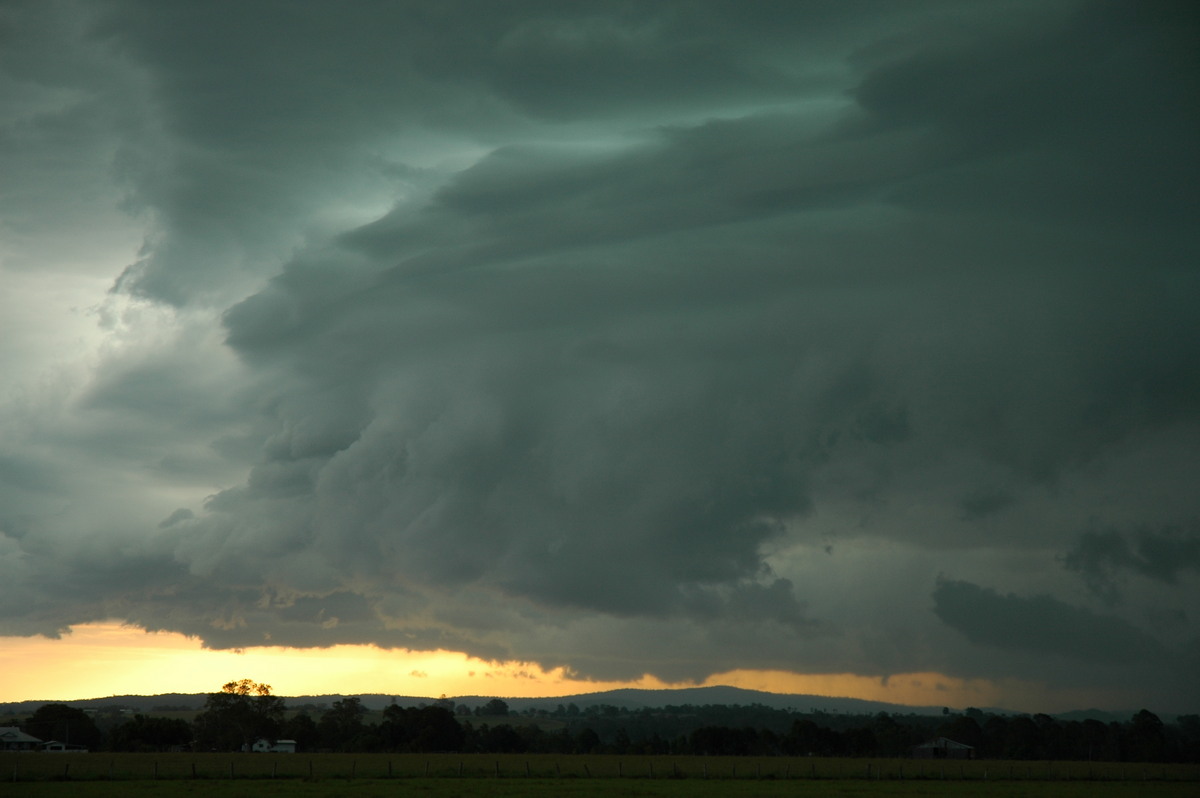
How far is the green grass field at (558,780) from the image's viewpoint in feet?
255

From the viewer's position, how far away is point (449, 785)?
83812 millimetres

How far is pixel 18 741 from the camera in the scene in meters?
195

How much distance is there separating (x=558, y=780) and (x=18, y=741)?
15071 centimetres

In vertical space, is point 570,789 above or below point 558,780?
above

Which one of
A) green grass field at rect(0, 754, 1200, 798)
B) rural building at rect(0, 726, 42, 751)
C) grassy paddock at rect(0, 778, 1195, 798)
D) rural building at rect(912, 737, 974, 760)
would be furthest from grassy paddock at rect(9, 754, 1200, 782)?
rural building at rect(0, 726, 42, 751)

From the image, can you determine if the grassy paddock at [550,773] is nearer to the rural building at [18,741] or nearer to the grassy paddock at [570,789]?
the grassy paddock at [570,789]

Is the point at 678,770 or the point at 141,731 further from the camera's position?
the point at 141,731

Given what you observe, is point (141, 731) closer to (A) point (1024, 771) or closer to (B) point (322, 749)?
(B) point (322, 749)

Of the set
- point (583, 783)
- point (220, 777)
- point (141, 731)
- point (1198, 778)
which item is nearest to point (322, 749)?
point (141, 731)

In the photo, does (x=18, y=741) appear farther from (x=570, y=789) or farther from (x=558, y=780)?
(x=570, y=789)

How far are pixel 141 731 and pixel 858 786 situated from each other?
446ft

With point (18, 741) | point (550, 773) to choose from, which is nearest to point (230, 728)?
point (18, 741)

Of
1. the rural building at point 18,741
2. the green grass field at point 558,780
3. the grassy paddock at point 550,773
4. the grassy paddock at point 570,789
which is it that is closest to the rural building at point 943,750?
the grassy paddock at point 550,773

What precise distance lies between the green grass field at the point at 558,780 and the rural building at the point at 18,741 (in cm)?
9360
